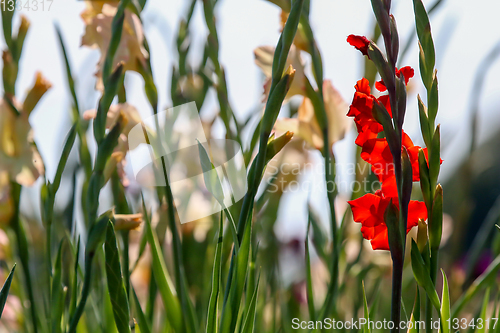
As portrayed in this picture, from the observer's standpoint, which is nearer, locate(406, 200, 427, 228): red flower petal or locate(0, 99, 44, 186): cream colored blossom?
locate(406, 200, 427, 228): red flower petal

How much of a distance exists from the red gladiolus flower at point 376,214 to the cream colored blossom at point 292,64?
0.58 feet

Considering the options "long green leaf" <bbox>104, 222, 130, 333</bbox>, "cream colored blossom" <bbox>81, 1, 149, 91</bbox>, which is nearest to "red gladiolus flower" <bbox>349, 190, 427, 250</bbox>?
"long green leaf" <bbox>104, 222, 130, 333</bbox>

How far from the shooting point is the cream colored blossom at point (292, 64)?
0.36 m

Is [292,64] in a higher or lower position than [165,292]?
higher

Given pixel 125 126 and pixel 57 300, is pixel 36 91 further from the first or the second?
pixel 57 300

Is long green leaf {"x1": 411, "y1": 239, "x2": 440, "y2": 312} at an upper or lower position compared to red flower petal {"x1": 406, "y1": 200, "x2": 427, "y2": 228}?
lower

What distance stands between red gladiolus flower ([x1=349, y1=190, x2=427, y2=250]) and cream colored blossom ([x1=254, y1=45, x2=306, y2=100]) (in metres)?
0.18

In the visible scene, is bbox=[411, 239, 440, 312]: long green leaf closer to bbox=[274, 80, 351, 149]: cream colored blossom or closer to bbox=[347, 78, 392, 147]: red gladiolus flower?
bbox=[347, 78, 392, 147]: red gladiolus flower

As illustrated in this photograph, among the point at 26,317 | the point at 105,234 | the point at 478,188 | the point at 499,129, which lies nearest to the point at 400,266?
the point at 105,234

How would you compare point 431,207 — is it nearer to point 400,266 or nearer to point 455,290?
point 400,266

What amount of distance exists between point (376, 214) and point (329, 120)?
0.69ft

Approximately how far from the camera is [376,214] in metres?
0.20

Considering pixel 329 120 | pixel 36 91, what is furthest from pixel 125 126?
pixel 329 120

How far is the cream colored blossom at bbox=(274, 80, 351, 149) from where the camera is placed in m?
0.38
